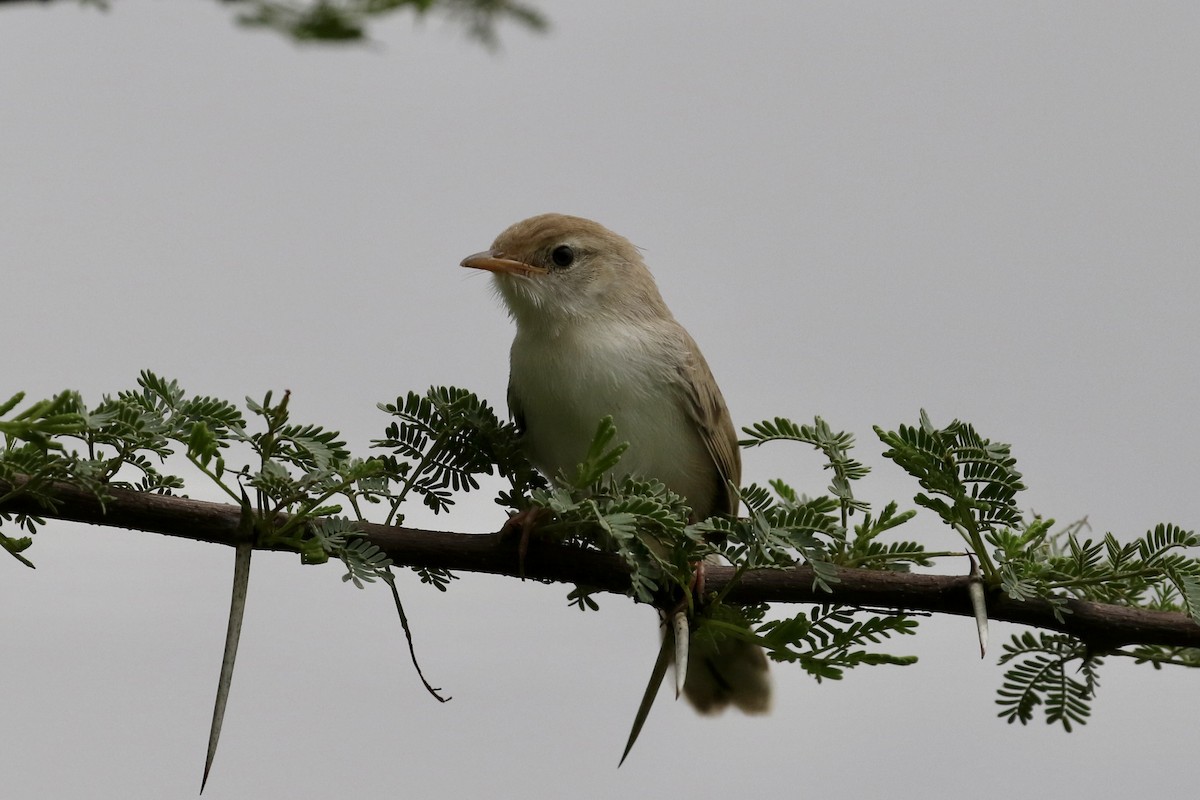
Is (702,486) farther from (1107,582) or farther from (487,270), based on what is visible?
(1107,582)

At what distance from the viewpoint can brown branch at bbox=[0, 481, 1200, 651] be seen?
8.87ft

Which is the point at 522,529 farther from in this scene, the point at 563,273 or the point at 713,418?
the point at 563,273

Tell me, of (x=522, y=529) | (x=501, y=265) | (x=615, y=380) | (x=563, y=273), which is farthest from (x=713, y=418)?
(x=522, y=529)

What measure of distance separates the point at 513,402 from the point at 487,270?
456 mm

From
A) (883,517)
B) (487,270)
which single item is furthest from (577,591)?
(487,270)

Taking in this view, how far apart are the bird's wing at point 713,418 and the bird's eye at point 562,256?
0.46 meters

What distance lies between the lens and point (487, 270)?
4.14 meters

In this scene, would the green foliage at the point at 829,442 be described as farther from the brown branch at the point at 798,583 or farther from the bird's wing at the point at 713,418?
the bird's wing at the point at 713,418

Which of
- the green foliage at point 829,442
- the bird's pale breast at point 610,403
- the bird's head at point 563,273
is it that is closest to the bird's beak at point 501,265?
the bird's head at point 563,273

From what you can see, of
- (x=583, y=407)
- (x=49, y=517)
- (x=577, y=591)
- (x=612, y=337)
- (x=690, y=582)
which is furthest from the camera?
(x=612, y=337)

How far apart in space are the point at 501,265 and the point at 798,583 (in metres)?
1.78

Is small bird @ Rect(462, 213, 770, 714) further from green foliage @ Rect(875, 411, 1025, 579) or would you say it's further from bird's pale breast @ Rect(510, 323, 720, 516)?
green foliage @ Rect(875, 411, 1025, 579)

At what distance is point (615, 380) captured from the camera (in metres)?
3.91

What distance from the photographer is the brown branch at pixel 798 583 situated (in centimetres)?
271
